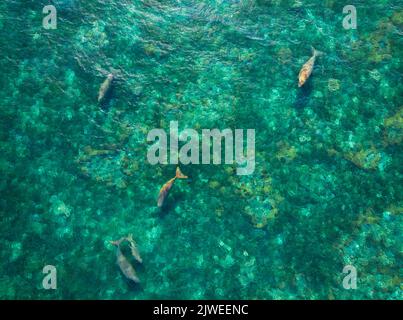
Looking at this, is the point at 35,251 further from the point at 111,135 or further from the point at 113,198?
the point at 111,135

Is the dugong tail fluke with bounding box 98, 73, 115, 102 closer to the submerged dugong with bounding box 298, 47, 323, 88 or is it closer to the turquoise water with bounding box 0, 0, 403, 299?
the turquoise water with bounding box 0, 0, 403, 299

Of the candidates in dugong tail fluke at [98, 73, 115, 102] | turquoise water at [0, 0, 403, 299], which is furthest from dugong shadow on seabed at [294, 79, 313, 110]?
dugong tail fluke at [98, 73, 115, 102]

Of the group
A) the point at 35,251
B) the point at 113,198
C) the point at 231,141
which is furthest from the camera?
the point at 231,141

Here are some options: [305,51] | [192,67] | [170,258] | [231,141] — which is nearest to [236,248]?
[170,258]

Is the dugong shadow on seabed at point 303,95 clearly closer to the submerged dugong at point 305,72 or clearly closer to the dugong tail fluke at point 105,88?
the submerged dugong at point 305,72

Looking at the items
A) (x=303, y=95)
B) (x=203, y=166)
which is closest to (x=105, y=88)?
(x=203, y=166)
